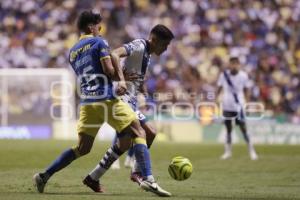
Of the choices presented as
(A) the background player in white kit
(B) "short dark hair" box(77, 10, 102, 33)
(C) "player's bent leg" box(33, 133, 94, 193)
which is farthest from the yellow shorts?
(A) the background player in white kit

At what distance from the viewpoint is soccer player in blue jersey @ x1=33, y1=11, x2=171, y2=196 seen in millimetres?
10375

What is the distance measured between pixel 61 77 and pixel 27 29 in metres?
3.86

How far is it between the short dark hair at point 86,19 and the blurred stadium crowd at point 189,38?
17437 millimetres

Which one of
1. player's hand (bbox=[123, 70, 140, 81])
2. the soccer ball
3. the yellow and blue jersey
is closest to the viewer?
the yellow and blue jersey

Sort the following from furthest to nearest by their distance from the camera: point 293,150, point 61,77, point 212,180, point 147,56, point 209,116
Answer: point 61,77
point 209,116
point 293,150
point 212,180
point 147,56

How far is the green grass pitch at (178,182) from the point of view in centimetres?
1079

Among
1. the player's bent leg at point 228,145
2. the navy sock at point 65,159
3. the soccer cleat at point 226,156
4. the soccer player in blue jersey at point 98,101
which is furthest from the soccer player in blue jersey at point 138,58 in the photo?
the player's bent leg at point 228,145

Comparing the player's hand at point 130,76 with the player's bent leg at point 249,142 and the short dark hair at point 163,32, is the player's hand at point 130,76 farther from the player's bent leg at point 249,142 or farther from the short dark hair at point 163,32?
the player's bent leg at point 249,142

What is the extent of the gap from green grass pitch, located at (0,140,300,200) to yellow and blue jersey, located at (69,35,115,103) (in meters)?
1.37

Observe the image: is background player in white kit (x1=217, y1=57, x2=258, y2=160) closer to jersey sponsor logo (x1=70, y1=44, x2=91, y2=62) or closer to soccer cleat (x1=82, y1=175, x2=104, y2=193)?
soccer cleat (x1=82, y1=175, x2=104, y2=193)

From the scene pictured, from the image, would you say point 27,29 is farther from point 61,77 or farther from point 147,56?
point 147,56

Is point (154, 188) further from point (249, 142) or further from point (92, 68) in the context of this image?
point (249, 142)

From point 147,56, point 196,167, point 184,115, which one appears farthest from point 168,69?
point 147,56

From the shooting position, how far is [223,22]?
3123cm
